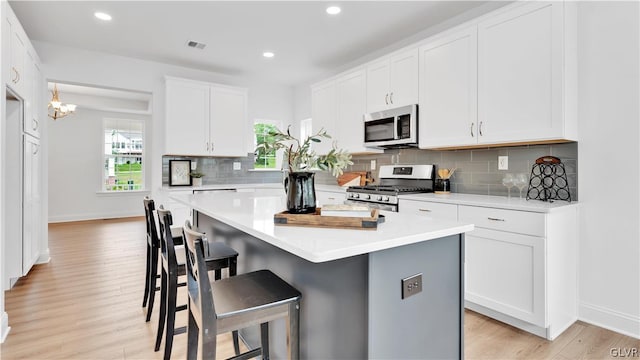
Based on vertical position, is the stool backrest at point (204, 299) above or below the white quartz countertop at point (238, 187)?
below

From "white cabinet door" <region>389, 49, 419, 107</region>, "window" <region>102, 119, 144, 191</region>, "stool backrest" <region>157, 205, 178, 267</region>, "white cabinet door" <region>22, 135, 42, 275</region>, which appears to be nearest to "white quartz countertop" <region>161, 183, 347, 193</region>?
"white cabinet door" <region>389, 49, 419, 107</region>

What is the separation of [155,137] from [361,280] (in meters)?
4.32

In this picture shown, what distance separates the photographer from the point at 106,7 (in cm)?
311

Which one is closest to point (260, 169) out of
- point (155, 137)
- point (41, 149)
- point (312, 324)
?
point (155, 137)

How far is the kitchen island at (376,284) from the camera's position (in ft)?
3.84

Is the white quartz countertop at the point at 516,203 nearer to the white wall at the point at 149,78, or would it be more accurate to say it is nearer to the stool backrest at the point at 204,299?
the stool backrest at the point at 204,299

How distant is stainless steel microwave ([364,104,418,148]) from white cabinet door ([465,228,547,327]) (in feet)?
4.02

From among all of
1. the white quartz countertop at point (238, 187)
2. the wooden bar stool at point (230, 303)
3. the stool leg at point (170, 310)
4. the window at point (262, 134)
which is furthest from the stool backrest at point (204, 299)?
the window at point (262, 134)

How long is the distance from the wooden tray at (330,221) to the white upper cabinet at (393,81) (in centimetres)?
223

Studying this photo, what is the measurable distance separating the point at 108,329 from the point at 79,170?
6.06m

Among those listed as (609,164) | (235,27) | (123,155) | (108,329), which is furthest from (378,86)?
(123,155)

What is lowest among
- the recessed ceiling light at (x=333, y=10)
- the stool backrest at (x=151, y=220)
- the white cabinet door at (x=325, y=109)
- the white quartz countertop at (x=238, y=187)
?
the stool backrest at (x=151, y=220)

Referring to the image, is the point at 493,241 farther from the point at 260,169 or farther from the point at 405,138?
the point at 260,169

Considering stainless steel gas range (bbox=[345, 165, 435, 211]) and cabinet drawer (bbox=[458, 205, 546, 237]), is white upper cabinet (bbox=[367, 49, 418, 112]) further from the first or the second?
cabinet drawer (bbox=[458, 205, 546, 237])
